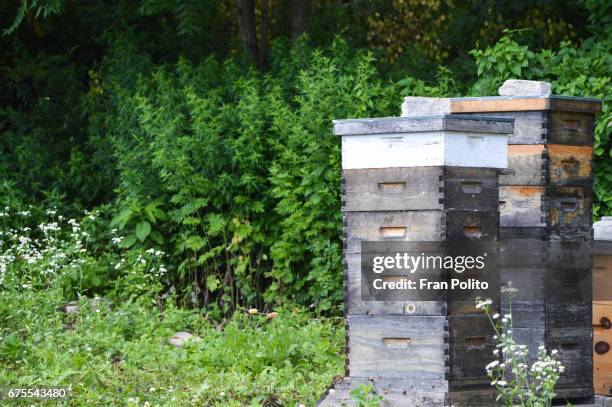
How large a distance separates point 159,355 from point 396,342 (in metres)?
1.99

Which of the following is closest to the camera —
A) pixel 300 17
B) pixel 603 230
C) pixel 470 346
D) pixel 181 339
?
pixel 470 346

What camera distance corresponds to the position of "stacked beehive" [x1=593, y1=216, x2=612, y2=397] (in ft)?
18.4

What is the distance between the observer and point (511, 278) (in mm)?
5316

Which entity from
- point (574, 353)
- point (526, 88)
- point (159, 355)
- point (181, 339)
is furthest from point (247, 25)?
point (574, 353)

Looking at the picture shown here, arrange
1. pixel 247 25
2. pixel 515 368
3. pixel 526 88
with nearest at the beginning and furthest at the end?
pixel 515 368 < pixel 526 88 < pixel 247 25

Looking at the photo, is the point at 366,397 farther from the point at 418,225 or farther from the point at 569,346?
the point at 569,346

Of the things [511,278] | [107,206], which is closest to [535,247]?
[511,278]

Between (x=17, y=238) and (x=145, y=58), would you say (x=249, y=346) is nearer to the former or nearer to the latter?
(x=17, y=238)

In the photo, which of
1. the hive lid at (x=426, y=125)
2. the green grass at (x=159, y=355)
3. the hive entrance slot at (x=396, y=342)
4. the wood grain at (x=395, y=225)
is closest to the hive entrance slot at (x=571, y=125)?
the hive lid at (x=426, y=125)

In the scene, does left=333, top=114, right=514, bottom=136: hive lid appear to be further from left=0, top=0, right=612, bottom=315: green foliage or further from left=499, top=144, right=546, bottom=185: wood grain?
left=0, top=0, right=612, bottom=315: green foliage

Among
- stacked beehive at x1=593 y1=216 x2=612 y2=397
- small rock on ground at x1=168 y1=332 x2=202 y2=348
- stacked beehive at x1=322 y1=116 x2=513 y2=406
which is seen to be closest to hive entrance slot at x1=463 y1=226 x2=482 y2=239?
stacked beehive at x1=322 y1=116 x2=513 y2=406

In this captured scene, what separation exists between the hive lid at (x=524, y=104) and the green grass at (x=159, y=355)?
178 cm

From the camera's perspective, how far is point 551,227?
206 inches

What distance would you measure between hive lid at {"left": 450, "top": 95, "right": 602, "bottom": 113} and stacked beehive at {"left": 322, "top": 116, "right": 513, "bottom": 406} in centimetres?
40
